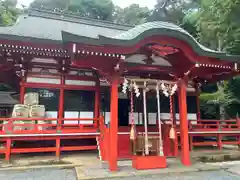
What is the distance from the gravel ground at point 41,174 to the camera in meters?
4.84

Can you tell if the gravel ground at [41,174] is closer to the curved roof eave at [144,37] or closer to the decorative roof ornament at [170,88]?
the curved roof eave at [144,37]

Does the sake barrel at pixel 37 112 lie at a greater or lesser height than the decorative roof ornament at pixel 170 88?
lesser

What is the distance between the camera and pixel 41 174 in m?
5.14

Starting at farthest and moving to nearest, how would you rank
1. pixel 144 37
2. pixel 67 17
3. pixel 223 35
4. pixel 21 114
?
pixel 223 35 < pixel 67 17 < pixel 21 114 < pixel 144 37

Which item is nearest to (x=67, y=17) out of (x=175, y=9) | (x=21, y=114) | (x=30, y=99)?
(x=30, y=99)

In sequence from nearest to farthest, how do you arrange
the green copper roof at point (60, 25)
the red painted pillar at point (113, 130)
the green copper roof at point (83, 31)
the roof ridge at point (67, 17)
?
1. the green copper roof at point (83, 31)
2. the red painted pillar at point (113, 130)
3. the green copper roof at point (60, 25)
4. the roof ridge at point (67, 17)

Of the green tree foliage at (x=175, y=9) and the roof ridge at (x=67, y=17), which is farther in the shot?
the green tree foliage at (x=175, y=9)

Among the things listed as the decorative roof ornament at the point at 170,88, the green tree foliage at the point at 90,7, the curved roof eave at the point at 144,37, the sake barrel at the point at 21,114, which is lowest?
the sake barrel at the point at 21,114

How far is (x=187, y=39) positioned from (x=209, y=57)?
97 centimetres

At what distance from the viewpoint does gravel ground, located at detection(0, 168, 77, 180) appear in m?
4.84

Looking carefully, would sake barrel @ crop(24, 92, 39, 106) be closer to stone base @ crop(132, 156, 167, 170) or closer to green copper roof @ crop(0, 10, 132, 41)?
green copper roof @ crop(0, 10, 132, 41)

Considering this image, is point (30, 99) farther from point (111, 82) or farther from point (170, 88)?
point (170, 88)

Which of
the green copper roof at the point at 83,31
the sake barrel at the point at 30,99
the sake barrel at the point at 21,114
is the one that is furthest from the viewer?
the sake barrel at the point at 30,99

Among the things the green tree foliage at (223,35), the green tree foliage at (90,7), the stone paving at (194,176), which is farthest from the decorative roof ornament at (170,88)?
the green tree foliage at (90,7)
